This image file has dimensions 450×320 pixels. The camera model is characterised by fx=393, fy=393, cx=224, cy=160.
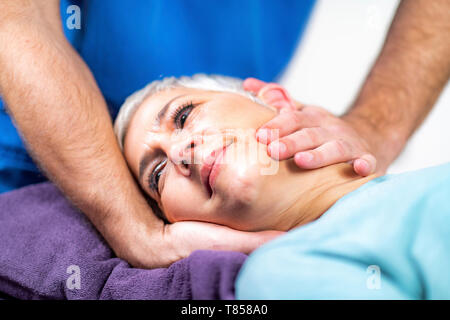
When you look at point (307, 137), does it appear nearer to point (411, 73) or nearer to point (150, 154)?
point (150, 154)

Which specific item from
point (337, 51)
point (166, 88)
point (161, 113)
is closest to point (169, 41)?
point (166, 88)

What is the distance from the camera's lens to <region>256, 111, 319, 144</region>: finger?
0.77 m

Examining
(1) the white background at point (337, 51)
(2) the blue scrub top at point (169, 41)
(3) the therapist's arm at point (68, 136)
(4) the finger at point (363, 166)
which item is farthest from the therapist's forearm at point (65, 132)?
(1) the white background at point (337, 51)

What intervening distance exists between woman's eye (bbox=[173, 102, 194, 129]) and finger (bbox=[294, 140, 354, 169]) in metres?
0.26

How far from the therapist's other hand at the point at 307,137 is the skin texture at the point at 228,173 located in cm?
2

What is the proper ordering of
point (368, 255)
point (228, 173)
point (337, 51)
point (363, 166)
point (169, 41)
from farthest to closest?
point (337, 51) → point (169, 41) → point (363, 166) → point (228, 173) → point (368, 255)

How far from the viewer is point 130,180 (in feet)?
3.02

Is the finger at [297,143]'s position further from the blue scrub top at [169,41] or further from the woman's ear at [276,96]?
the blue scrub top at [169,41]

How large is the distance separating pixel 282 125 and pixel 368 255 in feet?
1.13

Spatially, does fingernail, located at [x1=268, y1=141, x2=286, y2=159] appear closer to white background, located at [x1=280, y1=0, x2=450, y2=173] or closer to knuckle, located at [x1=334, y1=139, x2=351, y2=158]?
knuckle, located at [x1=334, y1=139, x2=351, y2=158]

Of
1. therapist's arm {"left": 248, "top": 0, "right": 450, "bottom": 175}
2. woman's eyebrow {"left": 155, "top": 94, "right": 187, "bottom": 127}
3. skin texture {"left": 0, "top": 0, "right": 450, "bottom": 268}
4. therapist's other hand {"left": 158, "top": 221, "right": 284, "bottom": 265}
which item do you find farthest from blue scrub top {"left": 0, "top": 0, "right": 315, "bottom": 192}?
therapist's other hand {"left": 158, "top": 221, "right": 284, "bottom": 265}

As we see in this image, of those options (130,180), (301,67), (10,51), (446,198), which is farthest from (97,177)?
(301,67)

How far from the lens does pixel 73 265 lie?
0.81m

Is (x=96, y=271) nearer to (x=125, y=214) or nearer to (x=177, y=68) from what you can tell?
(x=125, y=214)
